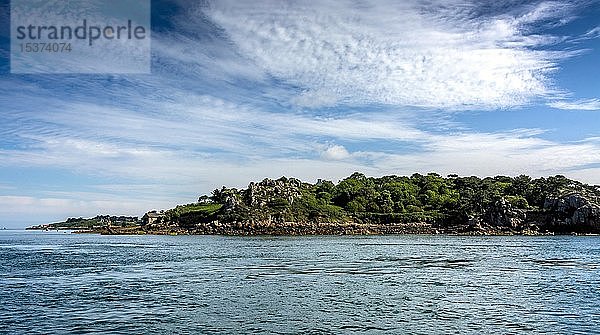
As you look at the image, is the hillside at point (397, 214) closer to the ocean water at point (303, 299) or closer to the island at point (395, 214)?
the island at point (395, 214)

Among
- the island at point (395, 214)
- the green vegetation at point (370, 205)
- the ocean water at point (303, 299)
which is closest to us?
the ocean water at point (303, 299)

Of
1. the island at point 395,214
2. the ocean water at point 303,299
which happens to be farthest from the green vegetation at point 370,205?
the ocean water at point 303,299

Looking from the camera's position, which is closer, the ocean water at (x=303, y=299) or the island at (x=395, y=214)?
the ocean water at (x=303, y=299)

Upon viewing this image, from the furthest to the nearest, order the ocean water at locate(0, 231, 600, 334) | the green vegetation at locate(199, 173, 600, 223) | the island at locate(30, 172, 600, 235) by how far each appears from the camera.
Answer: the green vegetation at locate(199, 173, 600, 223) → the island at locate(30, 172, 600, 235) → the ocean water at locate(0, 231, 600, 334)

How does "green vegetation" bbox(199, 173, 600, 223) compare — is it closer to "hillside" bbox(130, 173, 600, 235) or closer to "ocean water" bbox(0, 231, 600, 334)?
"hillside" bbox(130, 173, 600, 235)

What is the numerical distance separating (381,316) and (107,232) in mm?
181912

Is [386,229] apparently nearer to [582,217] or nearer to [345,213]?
[345,213]

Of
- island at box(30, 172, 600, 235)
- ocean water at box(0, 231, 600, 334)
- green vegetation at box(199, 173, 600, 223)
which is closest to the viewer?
ocean water at box(0, 231, 600, 334)

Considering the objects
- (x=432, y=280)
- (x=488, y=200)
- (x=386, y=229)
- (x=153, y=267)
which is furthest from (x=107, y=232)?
(x=432, y=280)

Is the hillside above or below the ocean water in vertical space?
above

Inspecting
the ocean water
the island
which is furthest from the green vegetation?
the ocean water

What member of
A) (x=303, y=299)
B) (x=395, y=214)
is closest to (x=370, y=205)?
(x=395, y=214)

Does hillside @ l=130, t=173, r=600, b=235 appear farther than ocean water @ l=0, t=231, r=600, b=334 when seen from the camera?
Yes

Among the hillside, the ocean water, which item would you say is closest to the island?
the hillside
